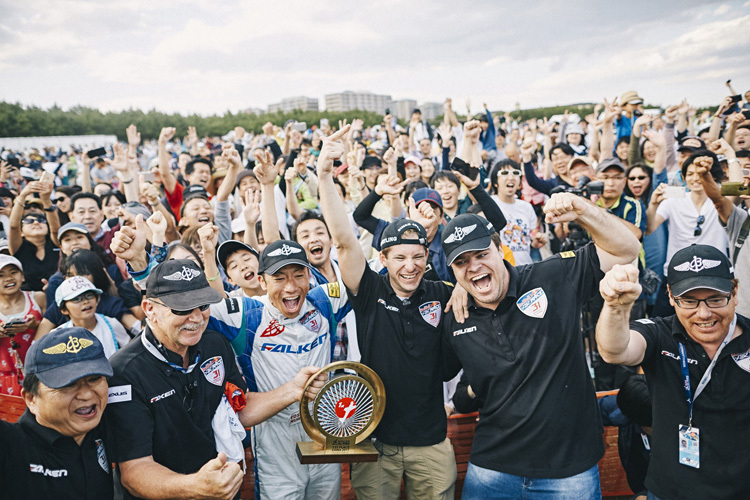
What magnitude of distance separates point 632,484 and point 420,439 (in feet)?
5.30

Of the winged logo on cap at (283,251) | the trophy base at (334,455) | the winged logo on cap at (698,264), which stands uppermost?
the winged logo on cap at (283,251)

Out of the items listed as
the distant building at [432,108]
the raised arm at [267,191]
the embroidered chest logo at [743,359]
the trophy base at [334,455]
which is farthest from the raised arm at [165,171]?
the distant building at [432,108]

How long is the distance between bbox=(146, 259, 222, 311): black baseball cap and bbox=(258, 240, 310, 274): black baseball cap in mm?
522

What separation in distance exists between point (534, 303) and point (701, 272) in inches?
34.2

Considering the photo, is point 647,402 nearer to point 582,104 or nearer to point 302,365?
point 302,365

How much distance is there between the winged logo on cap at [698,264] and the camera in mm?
2406

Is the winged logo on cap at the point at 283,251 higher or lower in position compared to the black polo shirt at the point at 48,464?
higher

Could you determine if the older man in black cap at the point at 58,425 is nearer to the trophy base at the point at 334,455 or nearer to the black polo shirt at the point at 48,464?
the black polo shirt at the point at 48,464

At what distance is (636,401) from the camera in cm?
298

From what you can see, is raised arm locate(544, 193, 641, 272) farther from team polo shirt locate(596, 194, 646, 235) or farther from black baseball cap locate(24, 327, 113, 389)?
team polo shirt locate(596, 194, 646, 235)

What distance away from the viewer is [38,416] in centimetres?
215

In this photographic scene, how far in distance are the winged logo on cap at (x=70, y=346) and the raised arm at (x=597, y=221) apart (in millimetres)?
2504

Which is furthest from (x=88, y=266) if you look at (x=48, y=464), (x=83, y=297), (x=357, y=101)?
(x=357, y=101)

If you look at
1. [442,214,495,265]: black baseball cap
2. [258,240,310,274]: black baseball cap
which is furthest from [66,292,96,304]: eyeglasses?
→ [442,214,495,265]: black baseball cap
